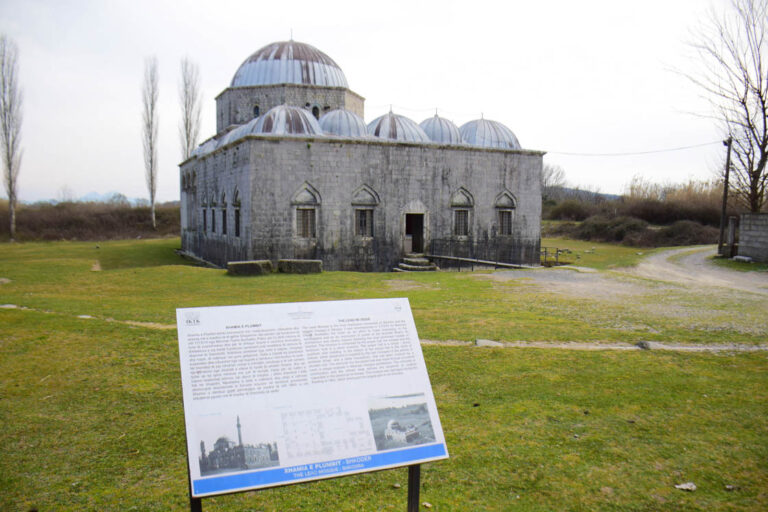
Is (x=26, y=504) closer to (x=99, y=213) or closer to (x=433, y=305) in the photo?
(x=433, y=305)

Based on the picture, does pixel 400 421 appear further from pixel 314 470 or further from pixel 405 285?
pixel 405 285

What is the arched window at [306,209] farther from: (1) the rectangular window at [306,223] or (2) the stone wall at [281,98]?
(2) the stone wall at [281,98]

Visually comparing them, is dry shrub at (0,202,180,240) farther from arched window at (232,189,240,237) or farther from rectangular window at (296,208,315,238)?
rectangular window at (296,208,315,238)

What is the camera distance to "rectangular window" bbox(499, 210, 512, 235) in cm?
2182

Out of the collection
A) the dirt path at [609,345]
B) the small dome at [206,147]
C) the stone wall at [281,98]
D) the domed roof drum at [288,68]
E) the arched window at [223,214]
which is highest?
the domed roof drum at [288,68]

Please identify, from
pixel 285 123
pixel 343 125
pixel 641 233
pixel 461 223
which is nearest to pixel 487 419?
pixel 285 123

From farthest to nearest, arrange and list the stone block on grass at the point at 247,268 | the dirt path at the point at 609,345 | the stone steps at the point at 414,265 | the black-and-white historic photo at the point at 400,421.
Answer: the stone steps at the point at 414,265 → the stone block on grass at the point at 247,268 → the dirt path at the point at 609,345 → the black-and-white historic photo at the point at 400,421

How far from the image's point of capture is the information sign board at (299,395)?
2977mm

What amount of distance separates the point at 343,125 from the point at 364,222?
148 inches

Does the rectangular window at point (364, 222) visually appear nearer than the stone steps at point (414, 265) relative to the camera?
No

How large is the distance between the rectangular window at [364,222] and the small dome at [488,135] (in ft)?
20.2

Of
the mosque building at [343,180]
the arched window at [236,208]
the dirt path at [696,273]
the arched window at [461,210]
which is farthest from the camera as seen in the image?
the arched window at [461,210]

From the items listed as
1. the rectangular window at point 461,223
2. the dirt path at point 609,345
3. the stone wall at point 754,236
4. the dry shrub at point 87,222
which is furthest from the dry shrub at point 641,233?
the dry shrub at point 87,222

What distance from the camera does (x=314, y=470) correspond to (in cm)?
304
